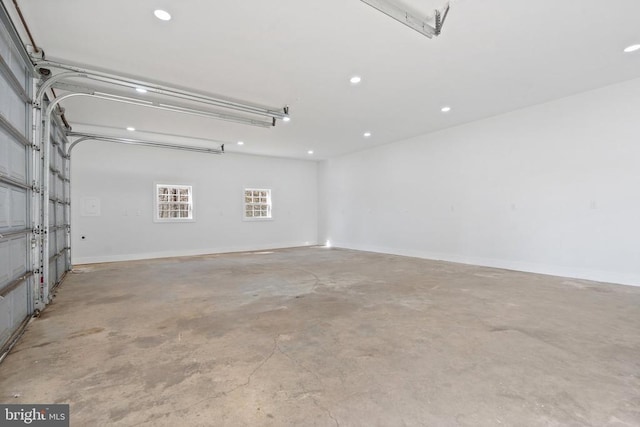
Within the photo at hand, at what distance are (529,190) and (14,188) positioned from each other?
7569 millimetres

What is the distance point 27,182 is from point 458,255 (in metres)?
7.47

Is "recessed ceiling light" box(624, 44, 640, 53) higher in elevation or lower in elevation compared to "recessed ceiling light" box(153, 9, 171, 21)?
lower

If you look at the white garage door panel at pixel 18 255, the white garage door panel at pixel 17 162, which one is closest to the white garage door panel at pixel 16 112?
the white garage door panel at pixel 17 162

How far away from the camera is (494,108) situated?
5.71 m

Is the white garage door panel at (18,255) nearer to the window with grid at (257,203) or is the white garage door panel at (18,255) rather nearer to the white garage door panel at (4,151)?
the white garage door panel at (4,151)

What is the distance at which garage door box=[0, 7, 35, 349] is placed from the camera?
2498mm

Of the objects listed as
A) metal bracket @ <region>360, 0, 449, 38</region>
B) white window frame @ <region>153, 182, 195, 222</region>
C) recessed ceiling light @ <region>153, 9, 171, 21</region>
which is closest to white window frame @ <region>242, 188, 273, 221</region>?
white window frame @ <region>153, 182, 195, 222</region>

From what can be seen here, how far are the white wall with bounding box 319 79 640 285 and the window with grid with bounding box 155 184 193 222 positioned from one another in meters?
5.64

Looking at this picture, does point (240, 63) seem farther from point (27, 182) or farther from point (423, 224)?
point (423, 224)

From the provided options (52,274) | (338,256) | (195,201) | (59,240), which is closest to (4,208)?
(52,274)

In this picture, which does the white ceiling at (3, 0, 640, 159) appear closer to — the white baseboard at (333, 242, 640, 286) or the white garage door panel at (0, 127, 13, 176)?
the white garage door panel at (0, 127, 13, 176)

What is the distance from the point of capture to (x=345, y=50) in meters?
3.56

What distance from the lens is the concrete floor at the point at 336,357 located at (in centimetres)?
167

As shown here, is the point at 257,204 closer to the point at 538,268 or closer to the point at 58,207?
the point at 58,207
